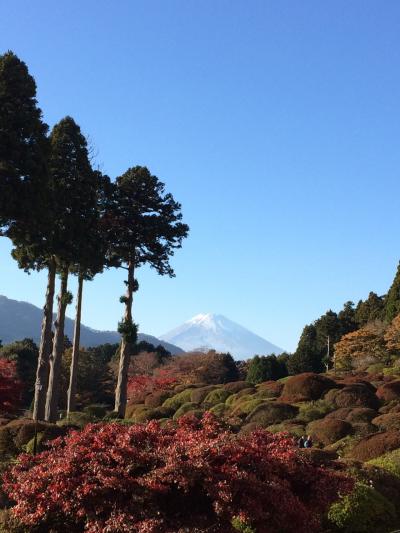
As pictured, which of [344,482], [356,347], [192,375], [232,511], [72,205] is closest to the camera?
[232,511]

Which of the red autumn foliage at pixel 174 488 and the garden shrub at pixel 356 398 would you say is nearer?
the red autumn foliage at pixel 174 488

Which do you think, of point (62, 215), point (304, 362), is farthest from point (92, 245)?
point (304, 362)

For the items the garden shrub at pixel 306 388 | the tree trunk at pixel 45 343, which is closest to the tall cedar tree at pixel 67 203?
the tree trunk at pixel 45 343

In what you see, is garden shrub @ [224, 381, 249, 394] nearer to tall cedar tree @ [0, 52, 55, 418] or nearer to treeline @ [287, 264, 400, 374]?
tall cedar tree @ [0, 52, 55, 418]

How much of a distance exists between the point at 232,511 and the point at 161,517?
100 cm

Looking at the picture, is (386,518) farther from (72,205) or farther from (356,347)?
(356,347)

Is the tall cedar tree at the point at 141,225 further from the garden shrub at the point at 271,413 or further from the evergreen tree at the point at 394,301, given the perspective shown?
the evergreen tree at the point at 394,301

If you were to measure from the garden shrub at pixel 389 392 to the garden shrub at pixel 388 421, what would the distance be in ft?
15.4

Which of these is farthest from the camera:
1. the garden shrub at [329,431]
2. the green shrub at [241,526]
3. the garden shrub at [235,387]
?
the garden shrub at [235,387]

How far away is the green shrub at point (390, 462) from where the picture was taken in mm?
14693

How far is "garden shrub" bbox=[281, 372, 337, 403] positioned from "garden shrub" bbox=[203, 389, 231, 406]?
417cm

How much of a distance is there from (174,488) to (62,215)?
2048 centimetres

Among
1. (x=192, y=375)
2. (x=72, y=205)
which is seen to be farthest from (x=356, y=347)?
(x=72, y=205)

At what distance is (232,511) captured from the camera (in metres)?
7.61
